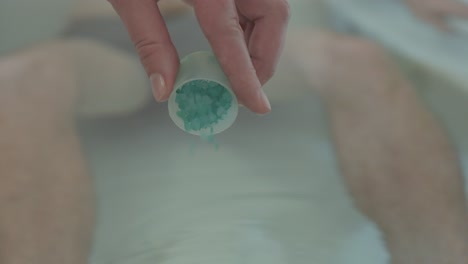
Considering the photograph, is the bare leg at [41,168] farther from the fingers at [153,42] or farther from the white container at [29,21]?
the fingers at [153,42]

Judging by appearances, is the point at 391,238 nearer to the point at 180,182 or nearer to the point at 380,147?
the point at 380,147

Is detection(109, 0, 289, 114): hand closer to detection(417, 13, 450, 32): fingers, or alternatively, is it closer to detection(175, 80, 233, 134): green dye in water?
detection(175, 80, 233, 134): green dye in water

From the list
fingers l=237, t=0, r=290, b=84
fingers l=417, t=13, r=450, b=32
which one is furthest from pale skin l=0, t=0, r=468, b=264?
fingers l=417, t=13, r=450, b=32

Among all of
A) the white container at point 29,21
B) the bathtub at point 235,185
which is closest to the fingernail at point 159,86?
the bathtub at point 235,185

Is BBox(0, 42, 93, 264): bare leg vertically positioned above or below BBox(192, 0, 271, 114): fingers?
below

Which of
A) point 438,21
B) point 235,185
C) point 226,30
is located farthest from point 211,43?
point 438,21

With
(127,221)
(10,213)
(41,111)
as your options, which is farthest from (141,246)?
(41,111)

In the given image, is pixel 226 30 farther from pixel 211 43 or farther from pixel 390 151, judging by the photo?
pixel 390 151
